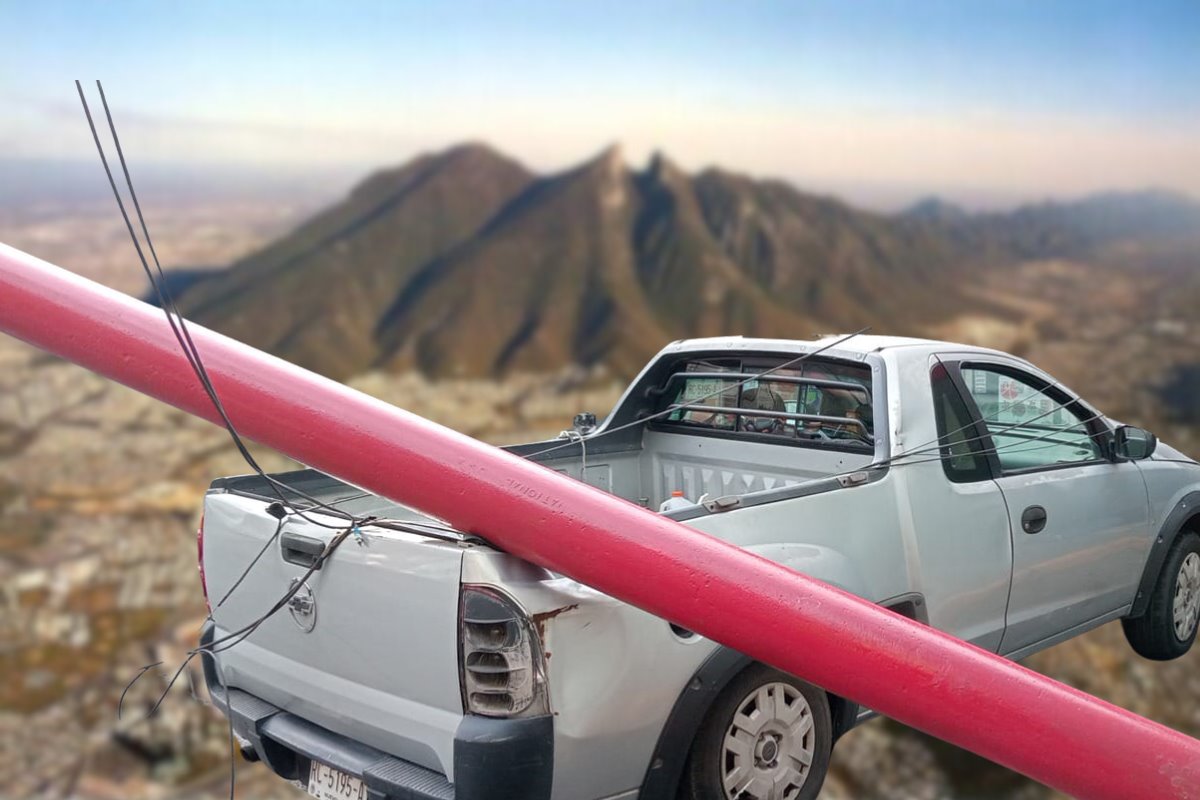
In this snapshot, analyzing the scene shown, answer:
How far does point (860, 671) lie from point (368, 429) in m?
1.55

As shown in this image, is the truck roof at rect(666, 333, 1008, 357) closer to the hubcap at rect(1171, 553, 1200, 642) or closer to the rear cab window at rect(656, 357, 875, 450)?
the rear cab window at rect(656, 357, 875, 450)

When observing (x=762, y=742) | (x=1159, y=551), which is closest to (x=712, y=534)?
(x=762, y=742)

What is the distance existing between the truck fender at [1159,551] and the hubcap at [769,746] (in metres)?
2.47

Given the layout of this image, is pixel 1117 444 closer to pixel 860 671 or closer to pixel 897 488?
pixel 897 488

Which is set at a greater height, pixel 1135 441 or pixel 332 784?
pixel 1135 441

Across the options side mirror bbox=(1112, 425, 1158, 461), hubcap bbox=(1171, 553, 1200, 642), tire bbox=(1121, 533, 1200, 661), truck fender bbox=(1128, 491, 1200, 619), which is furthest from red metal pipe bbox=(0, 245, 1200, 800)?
hubcap bbox=(1171, 553, 1200, 642)

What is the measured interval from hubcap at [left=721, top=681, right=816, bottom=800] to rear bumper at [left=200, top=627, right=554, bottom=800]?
661 millimetres

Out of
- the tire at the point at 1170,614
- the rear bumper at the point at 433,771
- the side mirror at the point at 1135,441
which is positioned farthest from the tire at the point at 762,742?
the tire at the point at 1170,614

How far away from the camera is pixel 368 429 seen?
3.32 m

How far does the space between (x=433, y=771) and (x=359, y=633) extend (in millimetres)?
433

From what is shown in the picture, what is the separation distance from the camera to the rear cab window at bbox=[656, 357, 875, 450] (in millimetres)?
4398

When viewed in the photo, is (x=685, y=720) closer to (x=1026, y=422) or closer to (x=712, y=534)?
(x=712, y=534)

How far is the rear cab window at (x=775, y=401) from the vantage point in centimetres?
440

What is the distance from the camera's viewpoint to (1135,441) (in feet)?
16.3
